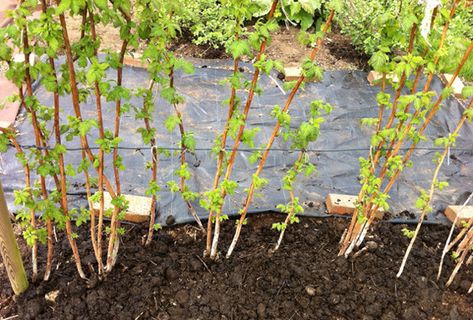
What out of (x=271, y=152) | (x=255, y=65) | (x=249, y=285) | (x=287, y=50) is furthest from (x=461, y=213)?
(x=287, y=50)

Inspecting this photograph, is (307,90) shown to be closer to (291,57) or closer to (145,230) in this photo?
(291,57)

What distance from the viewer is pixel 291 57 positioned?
5.64m

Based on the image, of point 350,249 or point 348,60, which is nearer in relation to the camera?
point 350,249

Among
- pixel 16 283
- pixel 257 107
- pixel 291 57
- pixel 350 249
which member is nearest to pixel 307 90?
→ pixel 257 107

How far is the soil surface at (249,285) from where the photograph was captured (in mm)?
2545

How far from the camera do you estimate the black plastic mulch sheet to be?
11.4ft

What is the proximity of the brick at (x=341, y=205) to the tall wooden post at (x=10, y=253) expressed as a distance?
6.97 ft

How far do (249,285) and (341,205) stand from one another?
103 cm

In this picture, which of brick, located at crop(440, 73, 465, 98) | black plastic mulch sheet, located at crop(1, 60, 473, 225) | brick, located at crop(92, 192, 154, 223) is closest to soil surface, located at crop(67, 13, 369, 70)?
black plastic mulch sheet, located at crop(1, 60, 473, 225)

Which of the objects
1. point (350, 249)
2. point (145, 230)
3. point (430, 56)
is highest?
point (430, 56)

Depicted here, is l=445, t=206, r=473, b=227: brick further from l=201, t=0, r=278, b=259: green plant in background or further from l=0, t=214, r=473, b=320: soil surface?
l=201, t=0, r=278, b=259: green plant in background

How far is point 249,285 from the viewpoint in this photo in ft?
8.90

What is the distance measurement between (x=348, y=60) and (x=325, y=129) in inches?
67.1

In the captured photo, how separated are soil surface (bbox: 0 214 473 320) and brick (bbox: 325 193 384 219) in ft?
0.95
